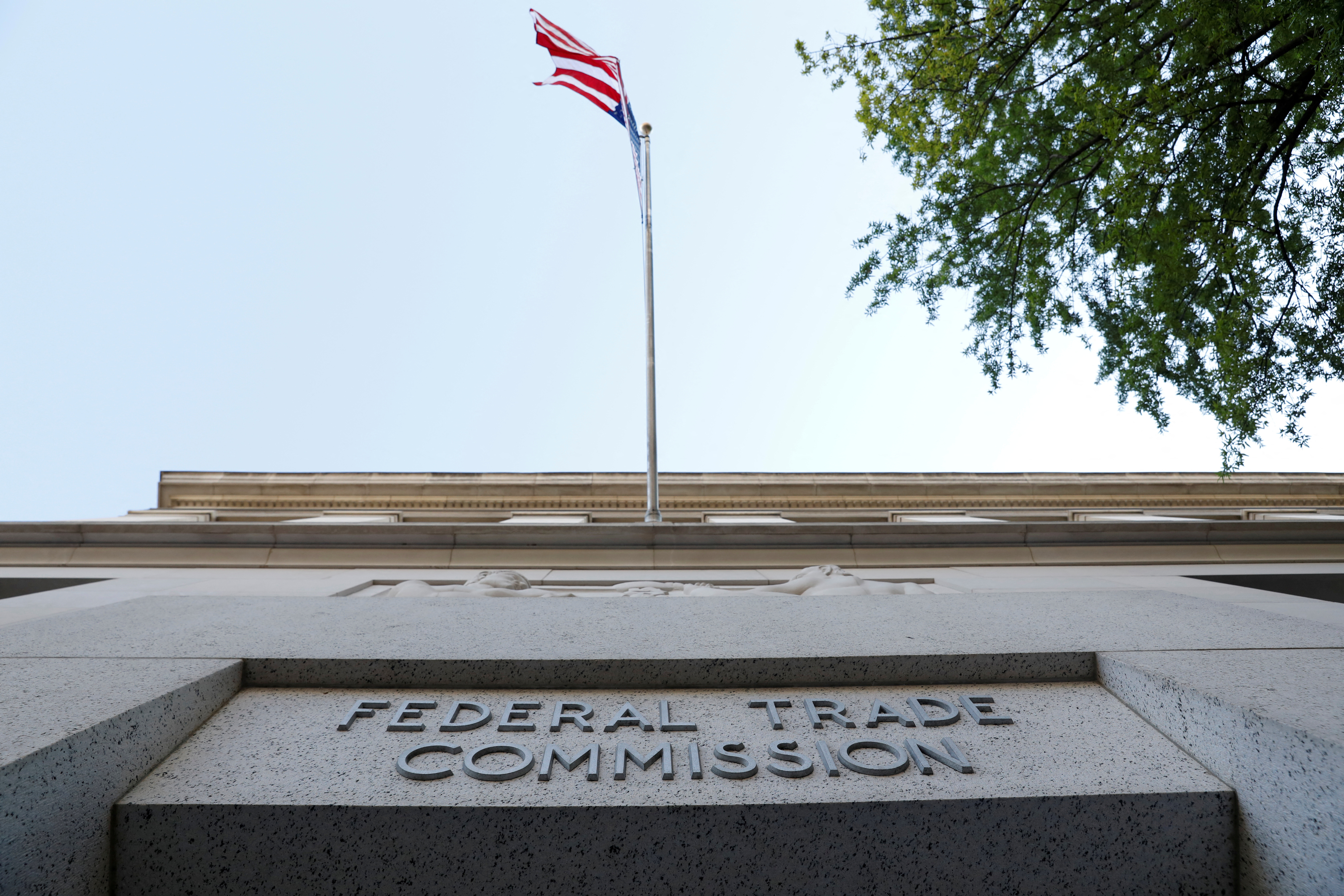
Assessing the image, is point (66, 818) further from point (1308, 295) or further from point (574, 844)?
point (1308, 295)

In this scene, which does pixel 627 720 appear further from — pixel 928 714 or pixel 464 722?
pixel 928 714

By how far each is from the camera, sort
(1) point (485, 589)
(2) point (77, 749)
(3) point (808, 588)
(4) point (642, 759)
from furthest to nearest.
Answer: (3) point (808, 588), (1) point (485, 589), (4) point (642, 759), (2) point (77, 749)

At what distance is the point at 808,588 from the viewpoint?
301 inches

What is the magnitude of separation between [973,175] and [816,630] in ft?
27.2

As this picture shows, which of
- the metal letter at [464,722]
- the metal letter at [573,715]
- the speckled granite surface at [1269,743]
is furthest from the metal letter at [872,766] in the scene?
the metal letter at [464,722]

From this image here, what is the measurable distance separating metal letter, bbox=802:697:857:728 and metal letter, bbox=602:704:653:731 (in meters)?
0.91

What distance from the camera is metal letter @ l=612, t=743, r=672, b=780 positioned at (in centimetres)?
359

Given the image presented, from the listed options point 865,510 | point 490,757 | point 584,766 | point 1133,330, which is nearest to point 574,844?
point 584,766

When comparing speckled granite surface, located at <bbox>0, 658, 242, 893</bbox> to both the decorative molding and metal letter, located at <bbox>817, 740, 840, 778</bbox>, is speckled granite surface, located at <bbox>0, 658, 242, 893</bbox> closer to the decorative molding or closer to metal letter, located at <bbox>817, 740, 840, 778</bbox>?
metal letter, located at <bbox>817, 740, 840, 778</bbox>

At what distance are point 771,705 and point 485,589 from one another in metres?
3.99

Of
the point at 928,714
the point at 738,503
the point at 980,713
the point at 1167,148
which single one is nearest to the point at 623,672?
the point at 928,714

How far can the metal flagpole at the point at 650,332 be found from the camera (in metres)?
12.5

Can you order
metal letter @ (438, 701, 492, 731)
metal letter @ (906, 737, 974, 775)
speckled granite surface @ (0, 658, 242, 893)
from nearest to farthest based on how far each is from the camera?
speckled granite surface @ (0, 658, 242, 893) → metal letter @ (906, 737, 974, 775) → metal letter @ (438, 701, 492, 731)

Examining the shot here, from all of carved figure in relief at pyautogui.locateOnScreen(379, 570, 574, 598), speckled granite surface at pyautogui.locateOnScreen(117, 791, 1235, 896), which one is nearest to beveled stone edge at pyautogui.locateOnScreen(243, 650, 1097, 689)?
speckled granite surface at pyautogui.locateOnScreen(117, 791, 1235, 896)
